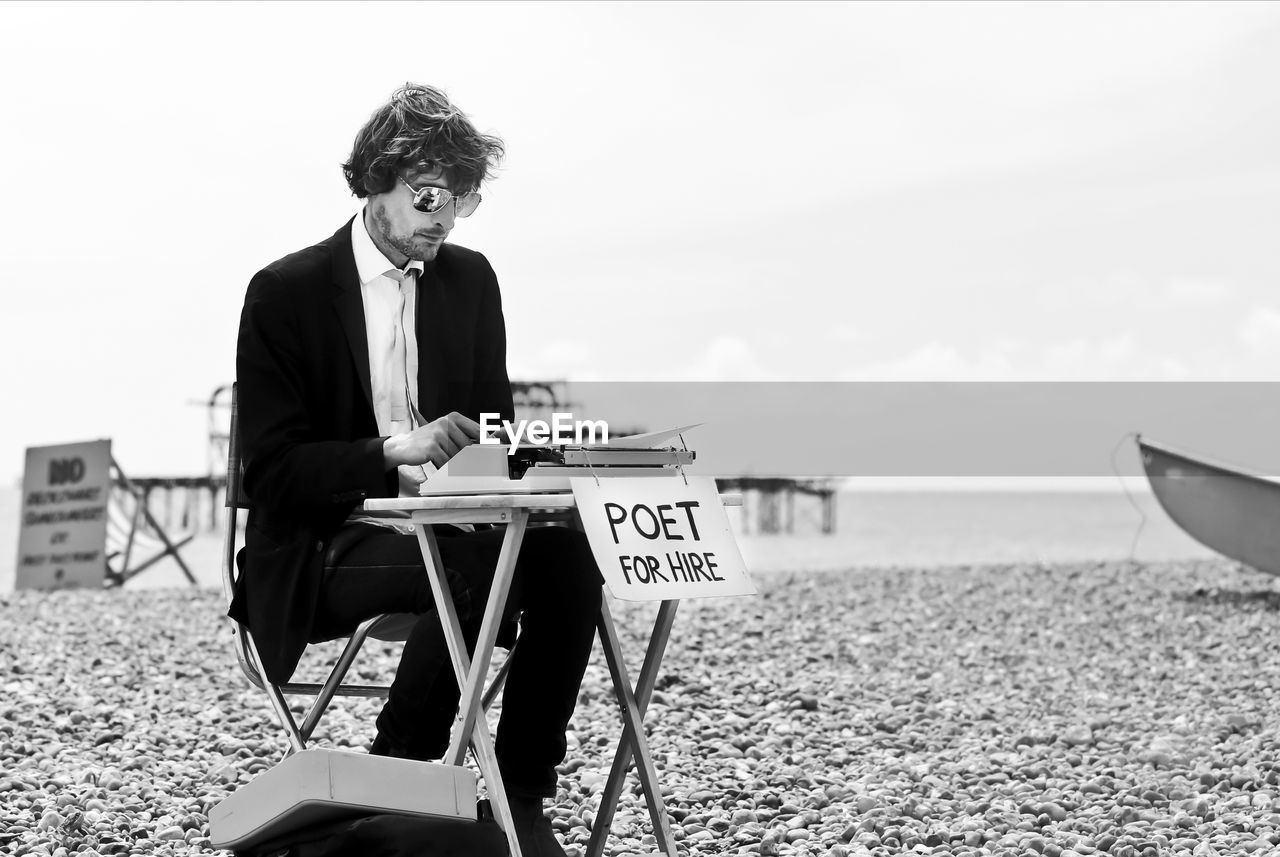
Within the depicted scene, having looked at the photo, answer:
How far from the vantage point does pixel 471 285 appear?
10.3ft

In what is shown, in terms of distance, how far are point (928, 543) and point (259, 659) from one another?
3966 centimetres

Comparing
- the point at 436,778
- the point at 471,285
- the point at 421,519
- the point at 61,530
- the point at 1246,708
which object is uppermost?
the point at 471,285

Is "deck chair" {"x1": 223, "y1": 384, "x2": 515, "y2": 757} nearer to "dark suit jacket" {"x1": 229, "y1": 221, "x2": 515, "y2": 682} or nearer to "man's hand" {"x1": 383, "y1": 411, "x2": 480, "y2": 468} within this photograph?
"dark suit jacket" {"x1": 229, "y1": 221, "x2": 515, "y2": 682}

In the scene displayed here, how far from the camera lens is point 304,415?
2.76 m

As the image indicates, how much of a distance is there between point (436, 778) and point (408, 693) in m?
0.20

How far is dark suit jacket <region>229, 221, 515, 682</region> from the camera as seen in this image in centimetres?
267

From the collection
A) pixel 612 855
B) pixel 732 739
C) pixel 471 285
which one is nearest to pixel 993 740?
pixel 732 739

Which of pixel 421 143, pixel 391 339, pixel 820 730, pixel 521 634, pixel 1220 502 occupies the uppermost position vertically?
pixel 421 143

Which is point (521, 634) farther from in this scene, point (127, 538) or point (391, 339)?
point (127, 538)

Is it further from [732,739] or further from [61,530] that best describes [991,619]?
[61,530]

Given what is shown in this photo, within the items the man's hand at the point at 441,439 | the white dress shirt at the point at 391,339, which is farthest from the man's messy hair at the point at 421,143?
the man's hand at the point at 441,439

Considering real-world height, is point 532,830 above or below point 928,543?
above

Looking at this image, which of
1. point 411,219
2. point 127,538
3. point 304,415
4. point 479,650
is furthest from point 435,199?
point 127,538

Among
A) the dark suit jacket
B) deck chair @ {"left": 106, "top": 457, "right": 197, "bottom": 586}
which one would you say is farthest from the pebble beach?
deck chair @ {"left": 106, "top": 457, "right": 197, "bottom": 586}
